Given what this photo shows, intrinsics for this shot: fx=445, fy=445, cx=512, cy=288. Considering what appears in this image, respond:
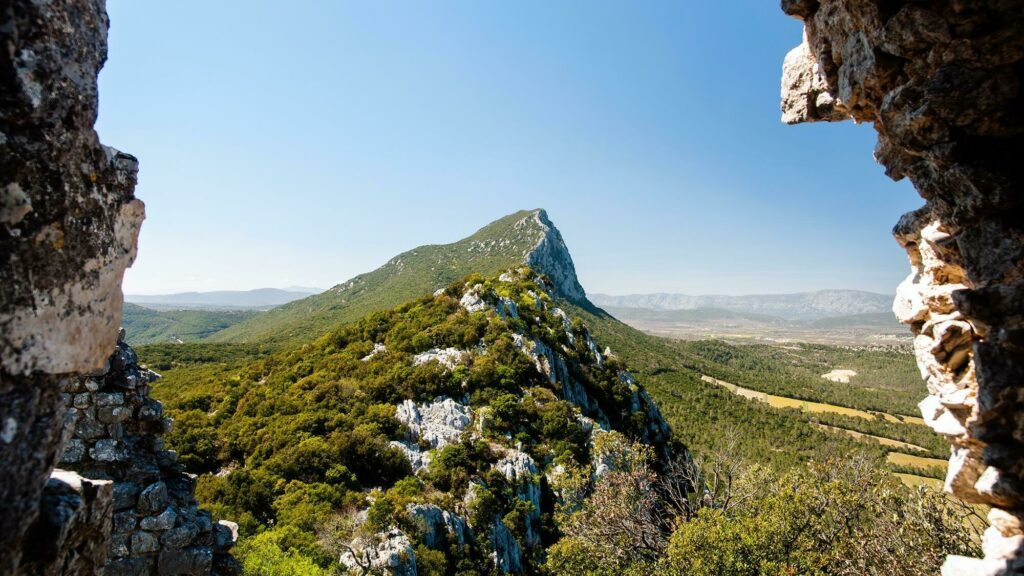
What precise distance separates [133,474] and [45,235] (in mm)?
6419

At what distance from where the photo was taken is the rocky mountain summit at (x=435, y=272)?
309 feet

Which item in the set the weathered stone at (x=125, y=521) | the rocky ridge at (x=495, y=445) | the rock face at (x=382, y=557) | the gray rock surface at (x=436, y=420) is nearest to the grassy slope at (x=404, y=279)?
the rocky ridge at (x=495, y=445)

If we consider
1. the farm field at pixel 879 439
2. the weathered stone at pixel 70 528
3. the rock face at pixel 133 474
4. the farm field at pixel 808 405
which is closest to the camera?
the weathered stone at pixel 70 528

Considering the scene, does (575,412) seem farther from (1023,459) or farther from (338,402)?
(1023,459)

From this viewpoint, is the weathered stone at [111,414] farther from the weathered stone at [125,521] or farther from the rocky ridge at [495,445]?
the rocky ridge at [495,445]

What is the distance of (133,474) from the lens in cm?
725

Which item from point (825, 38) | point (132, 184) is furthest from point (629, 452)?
point (132, 184)

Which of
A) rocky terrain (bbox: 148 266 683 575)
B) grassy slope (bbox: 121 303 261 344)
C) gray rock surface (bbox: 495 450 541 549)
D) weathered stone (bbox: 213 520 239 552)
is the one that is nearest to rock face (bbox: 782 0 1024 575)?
weathered stone (bbox: 213 520 239 552)

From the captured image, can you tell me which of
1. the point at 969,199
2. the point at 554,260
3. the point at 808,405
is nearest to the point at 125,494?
the point at 969,199

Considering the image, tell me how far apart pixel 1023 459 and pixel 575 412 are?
26444 millimetres

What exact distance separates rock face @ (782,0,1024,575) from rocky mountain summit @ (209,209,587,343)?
80638mm

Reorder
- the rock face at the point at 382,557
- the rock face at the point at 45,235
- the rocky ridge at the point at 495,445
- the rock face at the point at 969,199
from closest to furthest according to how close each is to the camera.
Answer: the rock face at the point at 45,235 < the rock face at the point at 969,199 < the rock face at the point at 382,557 < the rocky ridge at the point at 495,445

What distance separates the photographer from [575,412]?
30.4 metres

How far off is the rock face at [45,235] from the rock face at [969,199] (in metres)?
8.15
